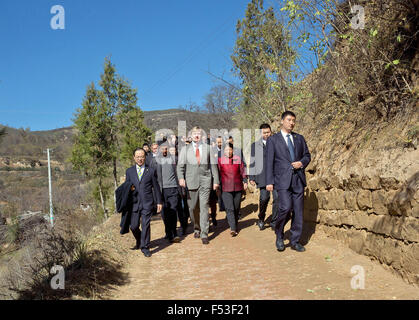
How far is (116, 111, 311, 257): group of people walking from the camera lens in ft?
19.7

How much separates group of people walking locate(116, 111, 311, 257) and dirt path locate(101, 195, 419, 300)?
0.39 metres

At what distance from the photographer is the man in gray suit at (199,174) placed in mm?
7551

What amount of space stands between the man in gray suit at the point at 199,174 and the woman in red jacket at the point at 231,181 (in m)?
0.33

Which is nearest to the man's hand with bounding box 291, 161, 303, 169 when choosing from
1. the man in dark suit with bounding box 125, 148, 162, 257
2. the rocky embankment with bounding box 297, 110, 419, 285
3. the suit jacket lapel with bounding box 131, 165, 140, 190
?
the rocky embankment with bounding box 297, 110, 419, 285

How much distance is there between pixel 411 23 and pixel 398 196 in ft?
10.8

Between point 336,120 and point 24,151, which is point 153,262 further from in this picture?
point 24,151

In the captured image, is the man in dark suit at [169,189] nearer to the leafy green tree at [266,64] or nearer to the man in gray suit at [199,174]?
the man in gray suit at [199,174]

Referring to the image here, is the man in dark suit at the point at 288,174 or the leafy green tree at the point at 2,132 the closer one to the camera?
the man in dark suit at the point at 288,174

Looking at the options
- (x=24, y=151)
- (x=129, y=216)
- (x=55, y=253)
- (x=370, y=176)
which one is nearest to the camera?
(x=370, y=176)

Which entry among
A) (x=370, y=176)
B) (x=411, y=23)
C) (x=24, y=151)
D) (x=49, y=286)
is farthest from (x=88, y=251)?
(x=24, y=151)

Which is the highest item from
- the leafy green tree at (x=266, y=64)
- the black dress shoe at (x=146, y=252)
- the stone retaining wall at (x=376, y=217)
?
the leafy green tree at (x=266, y=64)

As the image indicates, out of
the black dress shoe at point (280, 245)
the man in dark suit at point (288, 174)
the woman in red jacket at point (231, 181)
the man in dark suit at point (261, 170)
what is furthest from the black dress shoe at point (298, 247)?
the woman in red jacket at point (231, 181)

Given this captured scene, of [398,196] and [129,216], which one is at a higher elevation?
[398,196]

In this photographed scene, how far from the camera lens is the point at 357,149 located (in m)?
5.96
